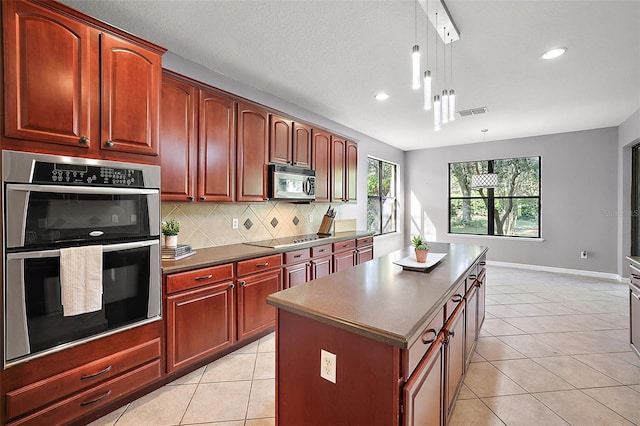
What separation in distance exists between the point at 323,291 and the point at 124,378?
1.46 metres

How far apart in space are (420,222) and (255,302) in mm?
5382

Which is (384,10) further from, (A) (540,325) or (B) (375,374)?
(A) (540,325)

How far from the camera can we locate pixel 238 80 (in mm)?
3182

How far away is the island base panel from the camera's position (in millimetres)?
1066

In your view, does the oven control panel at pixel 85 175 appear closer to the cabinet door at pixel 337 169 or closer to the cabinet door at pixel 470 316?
the cabinet door at pixel 470 316

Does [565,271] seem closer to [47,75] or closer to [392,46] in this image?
[392,46]

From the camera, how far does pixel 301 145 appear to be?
3.70 m

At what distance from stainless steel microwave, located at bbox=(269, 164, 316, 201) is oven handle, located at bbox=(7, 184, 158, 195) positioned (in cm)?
140

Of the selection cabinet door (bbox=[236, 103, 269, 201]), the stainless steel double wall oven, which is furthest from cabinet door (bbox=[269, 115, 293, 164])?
the stainless steel double wall oven

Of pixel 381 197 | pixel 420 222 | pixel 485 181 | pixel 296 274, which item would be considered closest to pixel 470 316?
pixel 296 274

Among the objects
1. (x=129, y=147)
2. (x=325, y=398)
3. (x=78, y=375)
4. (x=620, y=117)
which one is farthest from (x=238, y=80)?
(x=620, y=117)

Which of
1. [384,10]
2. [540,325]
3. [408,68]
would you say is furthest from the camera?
[540,325]

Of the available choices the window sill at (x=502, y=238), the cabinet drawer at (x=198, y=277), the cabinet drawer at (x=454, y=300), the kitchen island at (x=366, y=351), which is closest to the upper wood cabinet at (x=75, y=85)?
the cabinet drawer at (x=198, y=277)

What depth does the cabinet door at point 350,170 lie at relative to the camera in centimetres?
466
